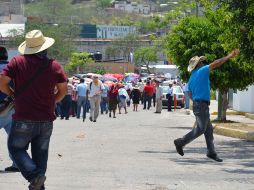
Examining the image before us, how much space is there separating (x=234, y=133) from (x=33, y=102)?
42.5 ft

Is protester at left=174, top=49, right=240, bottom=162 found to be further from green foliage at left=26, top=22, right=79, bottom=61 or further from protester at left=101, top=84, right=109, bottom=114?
green foliage at left=26, top=22, right=79, bottom=61

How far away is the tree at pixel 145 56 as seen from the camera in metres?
145

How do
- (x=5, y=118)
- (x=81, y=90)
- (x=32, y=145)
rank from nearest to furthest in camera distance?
(x=32, y=145) → (x=5, y=118) → (x=81, y=90)

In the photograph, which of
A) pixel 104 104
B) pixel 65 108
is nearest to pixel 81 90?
pixel 65 108

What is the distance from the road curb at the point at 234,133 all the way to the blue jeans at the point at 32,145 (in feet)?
37.2

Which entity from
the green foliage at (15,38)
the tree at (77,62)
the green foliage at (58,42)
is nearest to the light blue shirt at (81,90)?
the green foliage at (15,38)

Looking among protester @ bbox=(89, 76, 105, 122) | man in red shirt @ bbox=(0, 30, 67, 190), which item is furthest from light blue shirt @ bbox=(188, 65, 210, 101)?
protester @ bbox=(89, 76, 105, 122)

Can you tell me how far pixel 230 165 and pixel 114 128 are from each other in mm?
11518

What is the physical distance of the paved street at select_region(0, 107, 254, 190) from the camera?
1241 centimetres

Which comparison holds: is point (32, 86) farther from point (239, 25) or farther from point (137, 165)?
point (239, 25)

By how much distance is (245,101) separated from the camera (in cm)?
3712

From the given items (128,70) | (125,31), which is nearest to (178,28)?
(128,70)

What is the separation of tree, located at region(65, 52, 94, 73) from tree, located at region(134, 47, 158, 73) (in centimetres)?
1182

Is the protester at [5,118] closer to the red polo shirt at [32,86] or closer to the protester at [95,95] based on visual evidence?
the red polo shirt at [32,86]
